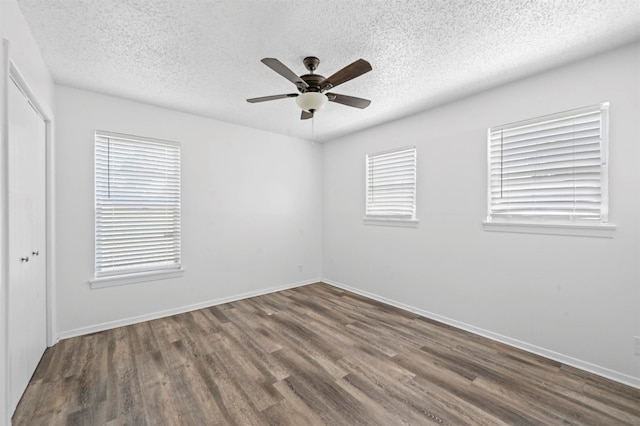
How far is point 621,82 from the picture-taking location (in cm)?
220

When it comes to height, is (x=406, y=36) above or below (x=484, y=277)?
above

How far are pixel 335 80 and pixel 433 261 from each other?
99.1 inches

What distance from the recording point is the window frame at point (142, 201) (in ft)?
10.4

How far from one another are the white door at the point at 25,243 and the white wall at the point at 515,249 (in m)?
3.80

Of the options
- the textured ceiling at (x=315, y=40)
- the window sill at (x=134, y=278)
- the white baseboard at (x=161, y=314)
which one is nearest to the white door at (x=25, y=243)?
the white baseboard at (x=161, y=314)

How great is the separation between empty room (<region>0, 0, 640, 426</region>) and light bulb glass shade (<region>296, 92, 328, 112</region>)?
→ 0.6 inches

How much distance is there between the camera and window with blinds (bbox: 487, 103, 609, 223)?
92.0 inches

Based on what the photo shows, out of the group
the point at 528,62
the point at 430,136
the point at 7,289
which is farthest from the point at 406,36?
the point at 7,289

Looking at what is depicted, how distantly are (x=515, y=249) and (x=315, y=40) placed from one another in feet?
8.88

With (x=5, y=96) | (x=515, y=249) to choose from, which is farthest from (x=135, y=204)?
(x=515, y=249)

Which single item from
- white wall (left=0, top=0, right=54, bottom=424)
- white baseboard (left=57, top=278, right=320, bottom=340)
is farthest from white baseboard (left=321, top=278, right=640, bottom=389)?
white wall (left=0, top=0, right=54, bottom=424)

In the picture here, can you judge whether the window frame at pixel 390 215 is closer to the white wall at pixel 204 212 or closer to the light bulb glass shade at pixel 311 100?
the white wall at pixel 204 212

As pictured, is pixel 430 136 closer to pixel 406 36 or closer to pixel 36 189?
pixel 406 36

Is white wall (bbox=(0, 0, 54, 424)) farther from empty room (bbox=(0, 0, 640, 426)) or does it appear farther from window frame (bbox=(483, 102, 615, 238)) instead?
window frame (bbox=(483, 102, 615, 238))
